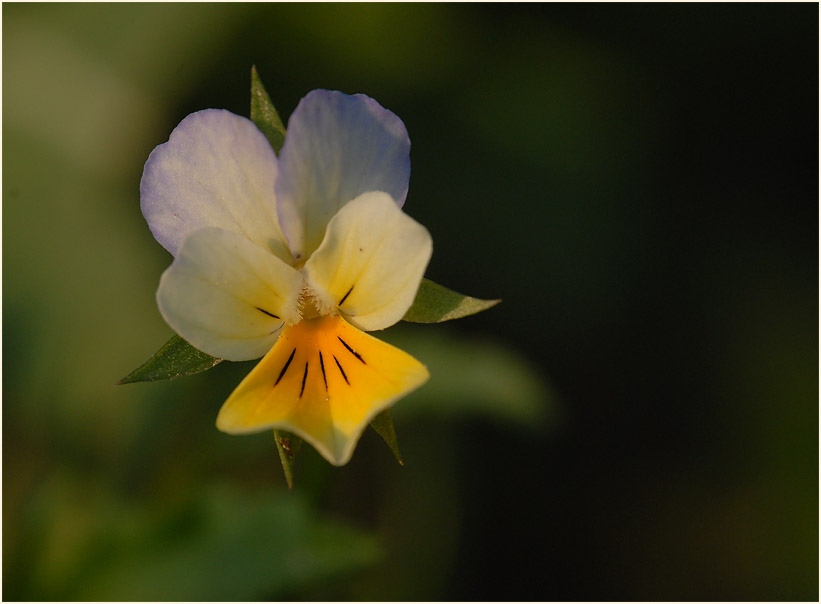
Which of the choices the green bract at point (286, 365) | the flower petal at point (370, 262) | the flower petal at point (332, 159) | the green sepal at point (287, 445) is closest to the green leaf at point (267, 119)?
the green bract at point (286, 365)

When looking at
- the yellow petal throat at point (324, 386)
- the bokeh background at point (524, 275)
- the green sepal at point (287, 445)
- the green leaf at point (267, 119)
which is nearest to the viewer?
the yellow petal throat at point (324, 386)

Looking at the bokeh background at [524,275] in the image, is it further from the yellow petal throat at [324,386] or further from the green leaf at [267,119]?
the green leaf at [267,119]

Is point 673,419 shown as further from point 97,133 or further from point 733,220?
point 97,133

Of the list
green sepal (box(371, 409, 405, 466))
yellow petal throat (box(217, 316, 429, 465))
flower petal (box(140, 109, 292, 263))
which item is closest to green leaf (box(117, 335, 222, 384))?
yellow petal throat (box(217, 316, 429, 465))

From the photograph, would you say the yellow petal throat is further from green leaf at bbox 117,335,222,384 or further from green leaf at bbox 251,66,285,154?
green leaf at bbox 251,66,285,154

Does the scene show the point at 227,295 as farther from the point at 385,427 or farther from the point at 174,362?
the point at 385,427

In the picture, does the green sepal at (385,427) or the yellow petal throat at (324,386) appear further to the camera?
the green sepal at (385,427)
